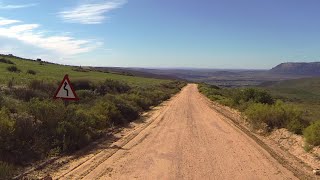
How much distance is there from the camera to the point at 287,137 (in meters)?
15.1

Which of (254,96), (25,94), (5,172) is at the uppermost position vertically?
(25,94)

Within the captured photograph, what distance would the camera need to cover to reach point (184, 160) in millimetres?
11195

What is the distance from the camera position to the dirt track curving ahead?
9.58m

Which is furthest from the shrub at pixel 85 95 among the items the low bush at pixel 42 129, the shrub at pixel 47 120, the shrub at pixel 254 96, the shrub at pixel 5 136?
the shrub at pixel 5 136

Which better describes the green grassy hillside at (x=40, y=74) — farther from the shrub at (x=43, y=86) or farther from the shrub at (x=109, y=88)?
the shrub at (x=109, y=88)

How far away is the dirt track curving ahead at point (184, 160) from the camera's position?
9.58m

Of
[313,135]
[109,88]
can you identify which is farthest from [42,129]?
[109,88]

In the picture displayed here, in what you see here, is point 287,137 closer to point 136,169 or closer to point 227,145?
point 227,145

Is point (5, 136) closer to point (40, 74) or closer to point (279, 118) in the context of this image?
point (279, 118)

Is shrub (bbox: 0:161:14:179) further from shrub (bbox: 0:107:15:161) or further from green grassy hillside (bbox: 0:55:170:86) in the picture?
green grassy hillside (bbox: 0:55:170:86)

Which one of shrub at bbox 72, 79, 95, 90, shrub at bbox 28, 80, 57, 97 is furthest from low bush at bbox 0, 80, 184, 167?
shrub at bbox 72, 79, 95, 90

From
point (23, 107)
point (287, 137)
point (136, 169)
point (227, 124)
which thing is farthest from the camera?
point (227, 124)

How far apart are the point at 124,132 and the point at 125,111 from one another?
5131mm

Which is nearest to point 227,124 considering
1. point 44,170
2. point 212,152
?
point 212,152
